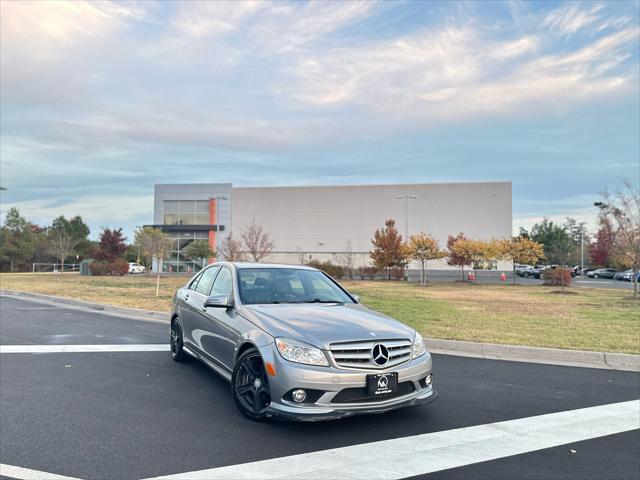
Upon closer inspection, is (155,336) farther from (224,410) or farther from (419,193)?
(419,193)

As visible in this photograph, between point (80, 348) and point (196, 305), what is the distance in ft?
9.64

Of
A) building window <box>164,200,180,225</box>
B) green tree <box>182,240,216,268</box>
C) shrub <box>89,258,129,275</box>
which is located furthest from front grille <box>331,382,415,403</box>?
building window <box>164,200,180,225</box>

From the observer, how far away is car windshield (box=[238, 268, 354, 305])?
534cm

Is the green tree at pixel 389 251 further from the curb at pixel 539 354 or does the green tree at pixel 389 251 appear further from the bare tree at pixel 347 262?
the curb at pixel 539 354

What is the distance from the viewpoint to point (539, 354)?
789 cm

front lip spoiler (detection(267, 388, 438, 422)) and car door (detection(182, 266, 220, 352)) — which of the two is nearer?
front lip spoiler (detection(267, 388, 438, 422))

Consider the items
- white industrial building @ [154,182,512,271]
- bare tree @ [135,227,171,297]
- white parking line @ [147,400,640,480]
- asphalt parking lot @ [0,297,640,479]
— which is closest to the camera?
white parking line @ [147,400,640,480]

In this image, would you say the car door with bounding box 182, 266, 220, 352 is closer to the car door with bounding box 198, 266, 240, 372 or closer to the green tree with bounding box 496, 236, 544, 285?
the car door with bounding box 198, 266, 240, 372

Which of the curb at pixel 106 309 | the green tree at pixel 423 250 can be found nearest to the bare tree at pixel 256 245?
the green tree at pixel 423 250

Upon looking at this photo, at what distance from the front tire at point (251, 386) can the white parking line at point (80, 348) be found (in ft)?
12.0

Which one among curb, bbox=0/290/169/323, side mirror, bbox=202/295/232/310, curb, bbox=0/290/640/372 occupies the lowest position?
curb, bbox=0/290/640/372

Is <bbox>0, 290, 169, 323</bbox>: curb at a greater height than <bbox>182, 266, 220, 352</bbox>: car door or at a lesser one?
lesser

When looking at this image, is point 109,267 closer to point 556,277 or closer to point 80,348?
point 80,348

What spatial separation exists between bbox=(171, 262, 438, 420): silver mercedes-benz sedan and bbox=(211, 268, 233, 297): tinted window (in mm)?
27
